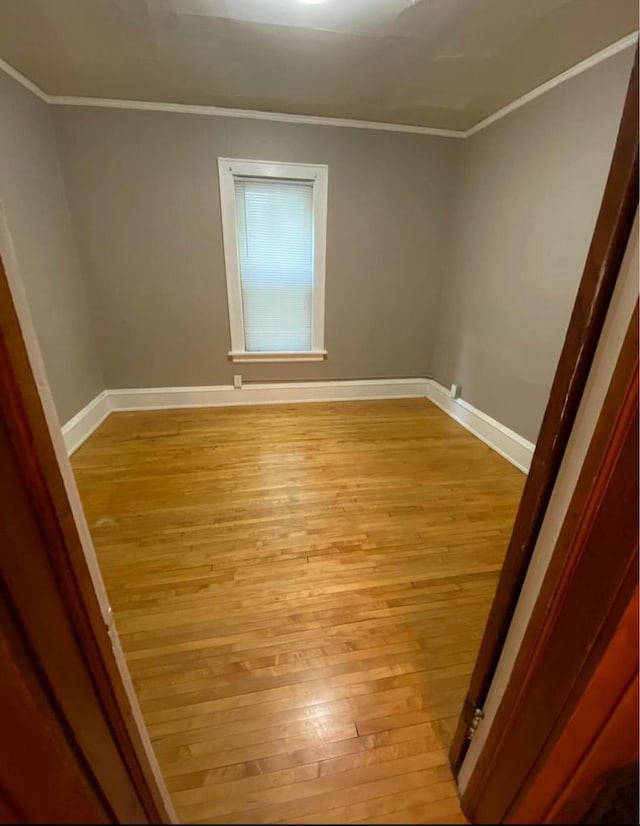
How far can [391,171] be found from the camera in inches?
124

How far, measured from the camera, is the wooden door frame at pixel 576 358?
1.65ft

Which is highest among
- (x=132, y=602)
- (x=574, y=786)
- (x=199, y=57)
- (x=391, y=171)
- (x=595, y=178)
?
(x=199, y=57)

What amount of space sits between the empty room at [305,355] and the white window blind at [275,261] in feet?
0.07

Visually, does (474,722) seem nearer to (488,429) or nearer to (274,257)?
(488,429)

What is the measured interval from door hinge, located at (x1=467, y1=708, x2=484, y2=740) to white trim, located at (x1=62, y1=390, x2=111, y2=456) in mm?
2630

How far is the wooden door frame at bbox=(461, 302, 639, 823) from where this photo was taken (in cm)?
50

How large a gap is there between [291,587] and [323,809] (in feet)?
3.98

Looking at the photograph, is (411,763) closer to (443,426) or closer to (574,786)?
(574,786)

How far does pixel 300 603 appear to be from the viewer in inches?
62.7

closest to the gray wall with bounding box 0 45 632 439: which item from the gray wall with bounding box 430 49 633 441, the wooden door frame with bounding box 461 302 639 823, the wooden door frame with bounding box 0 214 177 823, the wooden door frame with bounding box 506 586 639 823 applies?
the gray wall with bounding box 430 49 633 441

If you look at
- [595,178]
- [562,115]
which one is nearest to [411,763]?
[595,178]

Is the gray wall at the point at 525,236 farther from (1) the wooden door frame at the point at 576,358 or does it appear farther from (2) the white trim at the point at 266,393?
(1) the wooden door frame at the point at 576,358

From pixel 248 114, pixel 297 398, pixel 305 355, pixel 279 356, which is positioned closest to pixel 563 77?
pixel 248 114

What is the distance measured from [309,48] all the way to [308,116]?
1.00m
